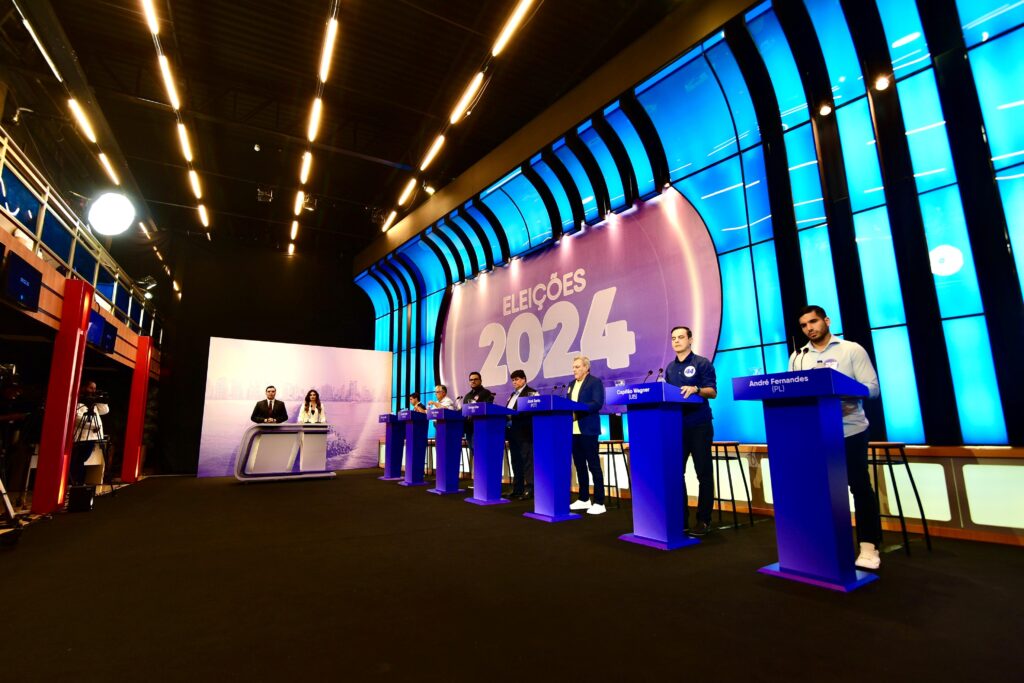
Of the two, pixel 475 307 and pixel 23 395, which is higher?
pixel 475 307

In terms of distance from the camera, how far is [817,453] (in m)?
2.39

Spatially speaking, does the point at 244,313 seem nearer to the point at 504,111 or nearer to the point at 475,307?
the point at 475,307

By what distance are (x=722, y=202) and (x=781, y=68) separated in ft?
4.40

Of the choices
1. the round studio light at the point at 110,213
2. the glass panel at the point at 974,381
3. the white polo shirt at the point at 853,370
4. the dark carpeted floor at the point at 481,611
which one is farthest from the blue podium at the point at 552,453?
the round studio light at the point at 110,213

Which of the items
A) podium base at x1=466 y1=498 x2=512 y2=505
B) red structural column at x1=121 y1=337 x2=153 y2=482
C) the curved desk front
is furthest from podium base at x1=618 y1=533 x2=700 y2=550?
red structural column at x1=121 y1=337 x2=153 y2=482

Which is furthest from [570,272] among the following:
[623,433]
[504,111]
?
[504,111]

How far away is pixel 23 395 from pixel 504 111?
7126 millimetres

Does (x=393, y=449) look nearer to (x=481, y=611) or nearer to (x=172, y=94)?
(x=172, y=94)

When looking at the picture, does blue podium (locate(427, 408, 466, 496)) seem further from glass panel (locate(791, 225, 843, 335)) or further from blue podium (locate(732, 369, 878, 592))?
glass panel (locate(791, 225, 843, 335))

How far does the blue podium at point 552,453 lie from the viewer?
13.3 feet

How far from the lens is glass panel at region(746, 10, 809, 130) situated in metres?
4.79

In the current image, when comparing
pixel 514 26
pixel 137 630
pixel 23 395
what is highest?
pixel 514 26

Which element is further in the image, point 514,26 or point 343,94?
point 343,94

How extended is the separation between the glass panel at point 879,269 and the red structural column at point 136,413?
10554 millimetres
